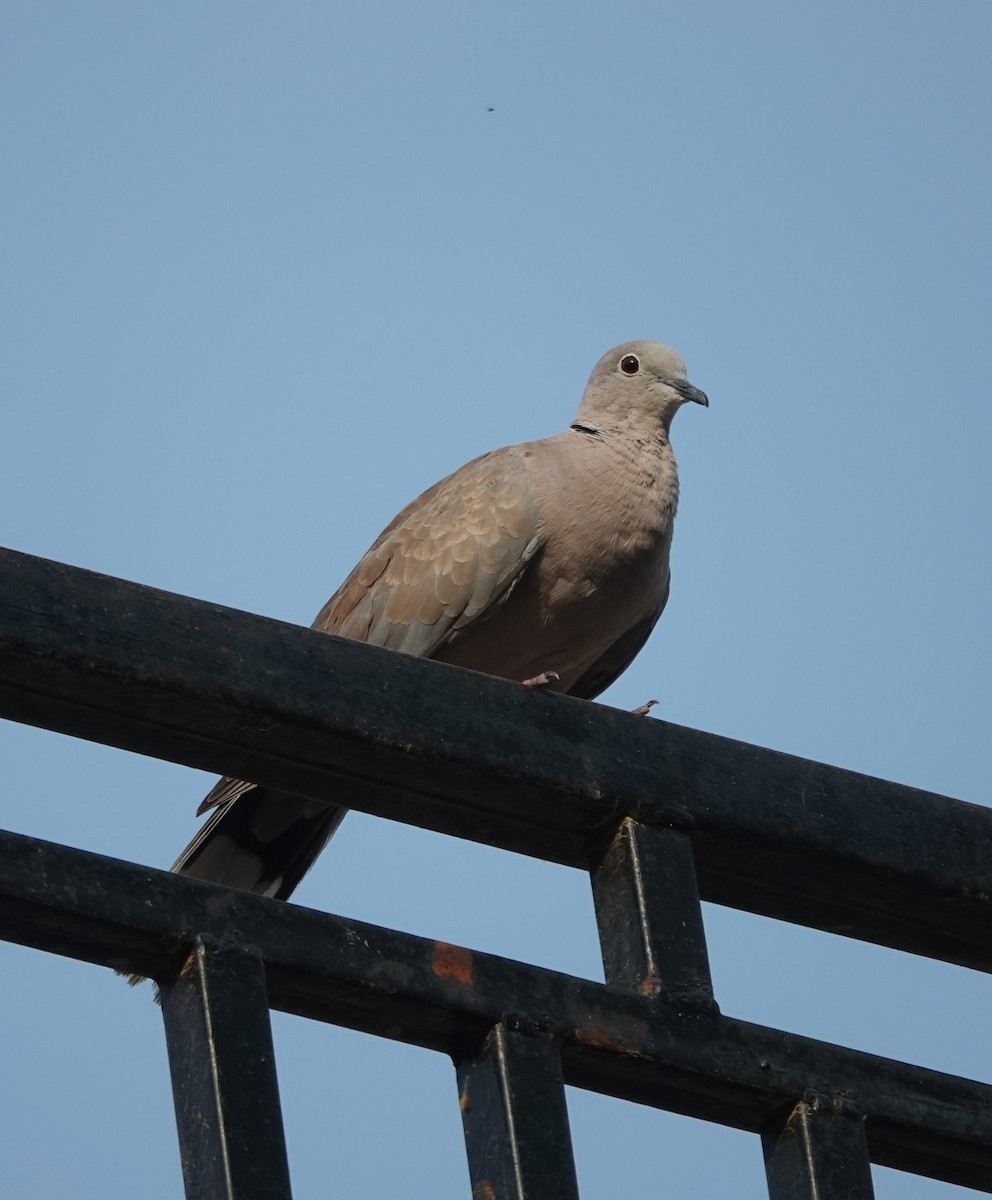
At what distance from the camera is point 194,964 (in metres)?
1.91

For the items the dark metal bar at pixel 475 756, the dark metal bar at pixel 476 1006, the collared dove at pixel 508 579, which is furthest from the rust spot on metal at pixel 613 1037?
the collared dove at pixel 508 579

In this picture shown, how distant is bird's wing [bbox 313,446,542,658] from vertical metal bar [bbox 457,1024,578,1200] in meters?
4.29

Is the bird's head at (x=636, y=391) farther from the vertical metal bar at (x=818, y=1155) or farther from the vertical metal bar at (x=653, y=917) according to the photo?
the vertical metal bar at (x=818, y=1155)

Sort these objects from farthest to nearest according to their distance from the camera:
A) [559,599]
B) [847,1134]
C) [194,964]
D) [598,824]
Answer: [559,599], [598,824], [847,1134], [194,964]

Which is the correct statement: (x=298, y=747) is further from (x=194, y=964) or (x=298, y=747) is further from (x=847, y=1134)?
(x=847, y=1134)

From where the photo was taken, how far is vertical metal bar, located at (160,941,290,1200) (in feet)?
5.83

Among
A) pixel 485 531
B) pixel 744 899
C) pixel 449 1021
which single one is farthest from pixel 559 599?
pixel 449 1021

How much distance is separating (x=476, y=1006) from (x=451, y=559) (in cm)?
449

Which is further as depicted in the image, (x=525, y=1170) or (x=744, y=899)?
(x=744, y=899)

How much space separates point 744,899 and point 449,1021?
22.3 inches

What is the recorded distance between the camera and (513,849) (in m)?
2.37

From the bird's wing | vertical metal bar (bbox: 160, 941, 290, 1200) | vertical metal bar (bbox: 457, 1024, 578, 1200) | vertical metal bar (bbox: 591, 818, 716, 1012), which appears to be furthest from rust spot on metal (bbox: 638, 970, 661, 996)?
the bird's wing

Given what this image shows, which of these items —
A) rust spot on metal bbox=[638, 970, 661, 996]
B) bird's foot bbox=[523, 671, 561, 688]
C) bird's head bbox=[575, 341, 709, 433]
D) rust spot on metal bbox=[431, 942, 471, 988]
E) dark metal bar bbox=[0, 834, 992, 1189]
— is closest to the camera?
dark metal bar bbox=[0, 834, 992, 1189]

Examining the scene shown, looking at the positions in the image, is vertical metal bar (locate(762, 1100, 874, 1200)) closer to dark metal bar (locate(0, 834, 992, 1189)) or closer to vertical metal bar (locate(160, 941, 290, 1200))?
dark metal bar (locate(0, 834, 992, 1189))
